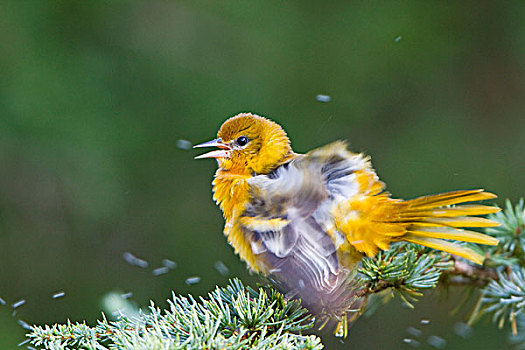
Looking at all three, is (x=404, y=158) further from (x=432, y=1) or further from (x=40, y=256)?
(x=40, y=256)

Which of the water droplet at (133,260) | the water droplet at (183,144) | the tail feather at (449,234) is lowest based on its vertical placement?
the water droplet at (133,260)

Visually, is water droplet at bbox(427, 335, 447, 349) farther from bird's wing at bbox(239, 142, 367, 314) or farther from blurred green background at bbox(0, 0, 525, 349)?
bird's wing at bbox(239, 142, 367, 314)

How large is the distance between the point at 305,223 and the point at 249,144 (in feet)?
1.32

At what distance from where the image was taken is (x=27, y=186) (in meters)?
3.65

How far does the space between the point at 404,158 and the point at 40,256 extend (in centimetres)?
245

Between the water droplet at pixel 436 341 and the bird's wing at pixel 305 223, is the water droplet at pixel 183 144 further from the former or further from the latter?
the water droplet at pixel 436 341

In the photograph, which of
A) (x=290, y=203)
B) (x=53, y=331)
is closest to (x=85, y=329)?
(x=53, y=331)

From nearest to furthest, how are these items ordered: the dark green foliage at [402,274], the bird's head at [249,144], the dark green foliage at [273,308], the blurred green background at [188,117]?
the dark green foliage at [273,308]
the dark green foliage at [402,274]
the bird's head at [249,144]
the blurred green background at [188,117]

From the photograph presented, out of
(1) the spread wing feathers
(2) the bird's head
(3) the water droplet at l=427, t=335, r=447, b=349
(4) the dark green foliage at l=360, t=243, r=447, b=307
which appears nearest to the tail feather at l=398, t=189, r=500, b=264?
(1) the spread wing feathers

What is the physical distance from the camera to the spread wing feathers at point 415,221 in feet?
5.41

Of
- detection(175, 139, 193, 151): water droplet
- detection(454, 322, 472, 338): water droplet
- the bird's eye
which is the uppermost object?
the bird's eye

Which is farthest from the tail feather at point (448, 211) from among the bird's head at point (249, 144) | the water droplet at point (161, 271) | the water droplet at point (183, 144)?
the water droplet at point (161, 271)

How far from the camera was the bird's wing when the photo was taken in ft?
5.42

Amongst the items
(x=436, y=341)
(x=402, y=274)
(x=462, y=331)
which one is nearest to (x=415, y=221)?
(x=402, y=274)
